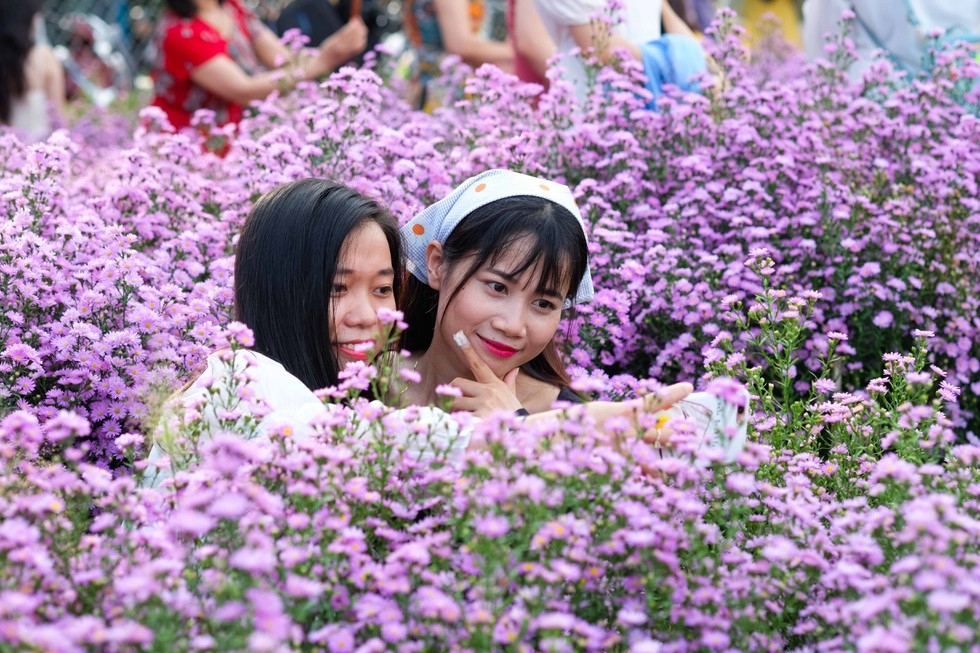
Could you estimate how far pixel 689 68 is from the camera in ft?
16.2

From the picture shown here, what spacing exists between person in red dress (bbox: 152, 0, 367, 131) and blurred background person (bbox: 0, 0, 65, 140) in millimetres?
1047

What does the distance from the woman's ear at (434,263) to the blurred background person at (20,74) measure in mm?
4183

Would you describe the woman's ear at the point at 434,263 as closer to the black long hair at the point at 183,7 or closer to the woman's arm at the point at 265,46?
the black long hair at the point at 183,7

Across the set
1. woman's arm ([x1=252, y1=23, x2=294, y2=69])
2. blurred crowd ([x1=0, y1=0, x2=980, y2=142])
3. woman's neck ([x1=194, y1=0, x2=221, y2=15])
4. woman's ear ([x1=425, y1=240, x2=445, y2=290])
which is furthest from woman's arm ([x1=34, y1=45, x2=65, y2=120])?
woman's ear ([x1=425, y1=240, x2=445, y2=290])

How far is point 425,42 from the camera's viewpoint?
7.01 metres

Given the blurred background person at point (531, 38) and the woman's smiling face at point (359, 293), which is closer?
the woman's smiling face at point (359, 293)

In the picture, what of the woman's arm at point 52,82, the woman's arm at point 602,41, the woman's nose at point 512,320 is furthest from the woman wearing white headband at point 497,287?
the woman's arm at point 52,82

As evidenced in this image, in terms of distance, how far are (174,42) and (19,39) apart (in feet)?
5.24

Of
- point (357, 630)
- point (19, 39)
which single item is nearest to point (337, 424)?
point (357, 630)

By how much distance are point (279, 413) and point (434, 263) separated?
914 mm

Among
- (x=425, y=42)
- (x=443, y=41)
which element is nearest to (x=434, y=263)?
(x=443, y=41)

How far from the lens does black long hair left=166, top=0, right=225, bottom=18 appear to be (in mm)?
6062

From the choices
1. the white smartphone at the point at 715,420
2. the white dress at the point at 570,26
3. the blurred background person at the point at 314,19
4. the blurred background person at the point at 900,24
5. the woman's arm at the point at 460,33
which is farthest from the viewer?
the blurred background person at the point at 314,19

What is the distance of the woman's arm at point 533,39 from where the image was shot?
518 centimetres
